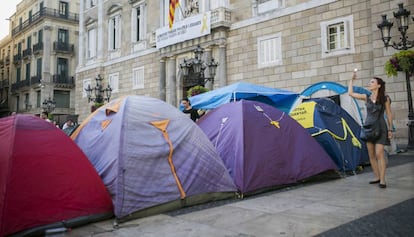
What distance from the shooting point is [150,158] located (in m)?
4.84

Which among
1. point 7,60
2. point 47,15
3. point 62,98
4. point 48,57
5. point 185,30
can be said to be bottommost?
point 62,98

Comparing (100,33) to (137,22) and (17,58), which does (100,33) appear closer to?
(137,22)

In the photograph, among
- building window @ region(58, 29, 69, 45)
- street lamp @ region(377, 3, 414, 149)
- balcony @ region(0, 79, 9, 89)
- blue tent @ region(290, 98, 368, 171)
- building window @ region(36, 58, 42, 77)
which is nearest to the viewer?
blue tent @ region(290, 98, 368, 171)

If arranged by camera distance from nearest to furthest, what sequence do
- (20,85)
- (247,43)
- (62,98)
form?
(247,43) < (62,98) < (20,85)

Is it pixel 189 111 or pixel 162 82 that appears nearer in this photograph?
pixel 189 111

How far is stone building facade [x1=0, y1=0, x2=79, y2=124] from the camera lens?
38.4m

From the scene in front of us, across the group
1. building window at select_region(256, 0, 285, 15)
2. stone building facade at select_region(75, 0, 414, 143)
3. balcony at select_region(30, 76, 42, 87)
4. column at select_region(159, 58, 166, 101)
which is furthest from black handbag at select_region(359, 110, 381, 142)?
balcony at select_region(30, 76, 42, 87)

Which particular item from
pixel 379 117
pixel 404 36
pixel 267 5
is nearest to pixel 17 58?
pixel 267 5

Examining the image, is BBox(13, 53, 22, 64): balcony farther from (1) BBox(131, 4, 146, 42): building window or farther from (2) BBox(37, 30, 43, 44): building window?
(1) BBox(131, 4, 146, 42): building window

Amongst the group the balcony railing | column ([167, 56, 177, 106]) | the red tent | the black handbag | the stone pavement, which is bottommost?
the stone pavement

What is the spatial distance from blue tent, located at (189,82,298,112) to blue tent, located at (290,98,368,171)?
1.52 meters

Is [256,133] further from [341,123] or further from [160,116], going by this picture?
[341,123]

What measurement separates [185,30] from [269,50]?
547 centimetres

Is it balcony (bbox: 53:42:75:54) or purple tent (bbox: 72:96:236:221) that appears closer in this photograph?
purple tent (bbox: 72:96:236:221)
